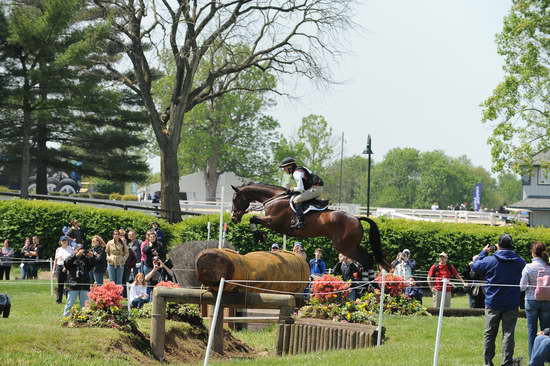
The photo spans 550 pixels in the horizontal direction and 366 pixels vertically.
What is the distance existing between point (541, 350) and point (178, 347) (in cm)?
679

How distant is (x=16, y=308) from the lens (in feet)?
64.3

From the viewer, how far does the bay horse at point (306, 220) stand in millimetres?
18078

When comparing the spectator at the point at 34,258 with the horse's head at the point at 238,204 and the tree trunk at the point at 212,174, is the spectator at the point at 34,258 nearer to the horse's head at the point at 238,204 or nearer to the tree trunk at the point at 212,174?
the horse's head at the point at 238,204

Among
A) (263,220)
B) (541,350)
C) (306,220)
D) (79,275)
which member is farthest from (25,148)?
(541,350)

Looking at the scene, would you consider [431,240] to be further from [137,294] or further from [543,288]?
[543,288]

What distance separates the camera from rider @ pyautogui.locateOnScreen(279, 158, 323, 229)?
17.9 m

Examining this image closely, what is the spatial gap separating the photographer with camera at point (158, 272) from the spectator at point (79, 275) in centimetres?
151

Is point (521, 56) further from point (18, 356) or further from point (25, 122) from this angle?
point (18, 356)

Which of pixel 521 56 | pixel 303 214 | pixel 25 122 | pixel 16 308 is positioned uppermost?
pixel 521 56

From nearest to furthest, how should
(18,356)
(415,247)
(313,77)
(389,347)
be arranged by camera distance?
1. (18,356)
2. (389,347)
3. (415,247)
4. (313,77)

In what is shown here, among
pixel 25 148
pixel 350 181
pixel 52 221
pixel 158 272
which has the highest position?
pixel 350 181

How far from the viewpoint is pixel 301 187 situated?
17.9m

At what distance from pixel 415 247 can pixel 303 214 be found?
44.2ft

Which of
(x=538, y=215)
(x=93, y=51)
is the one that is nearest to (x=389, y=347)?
(x=93, y=51)
